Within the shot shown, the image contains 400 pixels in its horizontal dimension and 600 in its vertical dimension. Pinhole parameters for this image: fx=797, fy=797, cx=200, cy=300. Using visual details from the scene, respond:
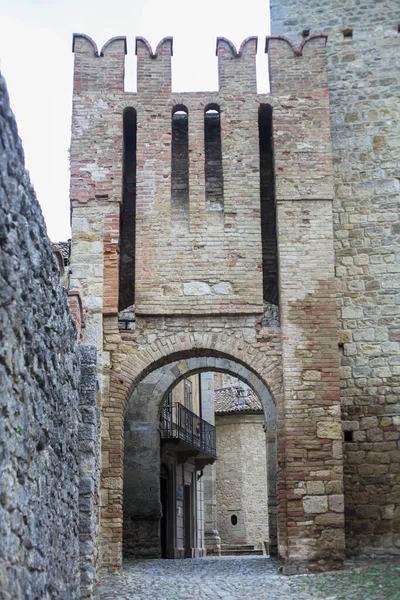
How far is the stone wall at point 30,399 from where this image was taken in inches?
135

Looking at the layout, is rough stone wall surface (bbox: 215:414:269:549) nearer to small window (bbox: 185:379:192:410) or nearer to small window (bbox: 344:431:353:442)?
small window (bbox: 185:379:192:410)

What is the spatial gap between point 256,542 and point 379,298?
1668 cm

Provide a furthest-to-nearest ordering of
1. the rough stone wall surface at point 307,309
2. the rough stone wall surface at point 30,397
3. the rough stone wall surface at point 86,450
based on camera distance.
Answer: the rough stone wall surface at point 307,309 → the rough stone wall surface at point 86,450 → the rough stone wall surface at point 30,397

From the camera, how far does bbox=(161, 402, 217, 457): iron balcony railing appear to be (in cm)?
1814

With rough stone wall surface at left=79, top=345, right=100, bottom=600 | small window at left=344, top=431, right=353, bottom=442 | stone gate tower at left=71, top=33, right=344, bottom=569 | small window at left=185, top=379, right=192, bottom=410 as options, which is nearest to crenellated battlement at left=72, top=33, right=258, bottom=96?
stone gate tower at left=71, top=33, right=344, bottom=569

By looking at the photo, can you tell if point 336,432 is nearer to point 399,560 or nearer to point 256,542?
point 399,560

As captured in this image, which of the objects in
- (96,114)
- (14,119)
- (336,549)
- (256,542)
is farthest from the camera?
(256,542)

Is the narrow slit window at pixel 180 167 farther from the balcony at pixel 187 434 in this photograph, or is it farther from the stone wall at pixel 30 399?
the balcony at pixel 187 434

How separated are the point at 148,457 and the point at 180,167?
5.37 metres

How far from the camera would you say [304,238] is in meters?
10.4

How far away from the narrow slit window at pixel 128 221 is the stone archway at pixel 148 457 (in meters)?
2.60

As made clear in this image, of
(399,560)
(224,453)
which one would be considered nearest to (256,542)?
(224,453)

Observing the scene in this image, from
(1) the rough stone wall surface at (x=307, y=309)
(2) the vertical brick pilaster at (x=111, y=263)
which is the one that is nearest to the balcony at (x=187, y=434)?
(2) the vertical brick pilaster at (x=111, y=263)

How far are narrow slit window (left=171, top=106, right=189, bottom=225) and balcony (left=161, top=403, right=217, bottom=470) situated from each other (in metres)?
7.03
